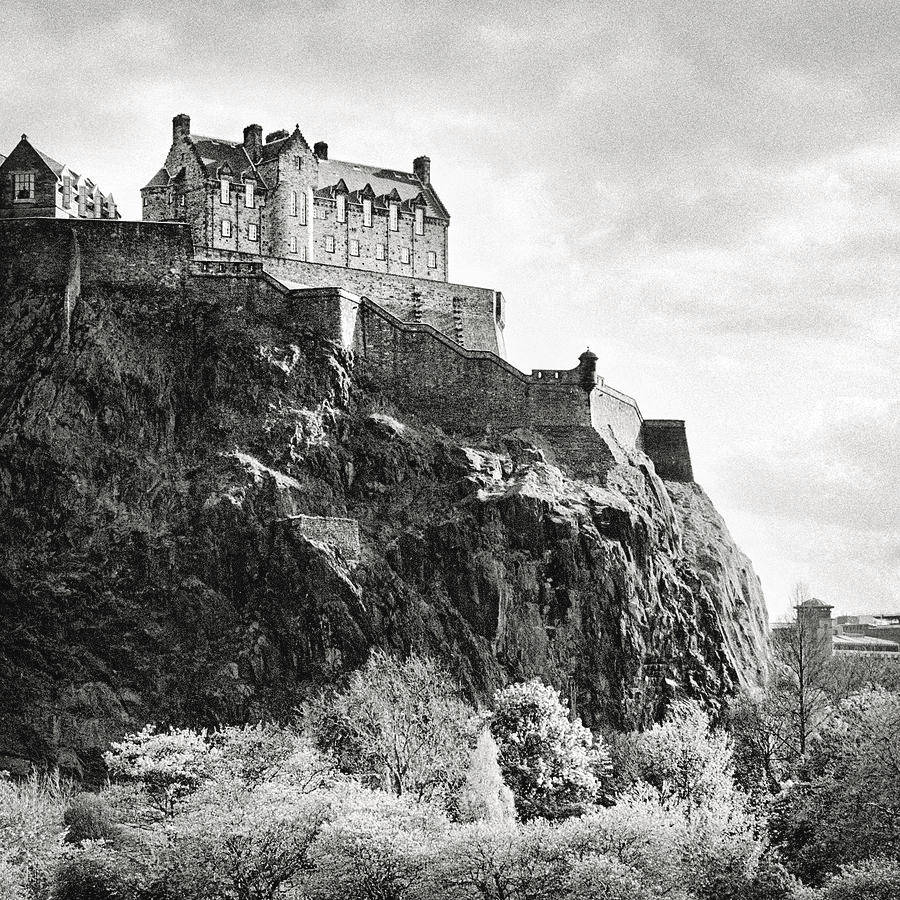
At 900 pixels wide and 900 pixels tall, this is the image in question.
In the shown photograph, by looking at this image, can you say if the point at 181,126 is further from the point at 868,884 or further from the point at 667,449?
the point at 868,884

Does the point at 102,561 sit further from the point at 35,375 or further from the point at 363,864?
the point at 363,864

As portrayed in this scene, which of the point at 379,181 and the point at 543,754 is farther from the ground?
the point at 379,181

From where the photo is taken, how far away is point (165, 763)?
58.1 metres

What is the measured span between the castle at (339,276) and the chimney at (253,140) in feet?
0.26

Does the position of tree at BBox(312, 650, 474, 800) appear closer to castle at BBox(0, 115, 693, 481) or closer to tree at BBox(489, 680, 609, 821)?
tree at BBox(489, 680, 609, 821)

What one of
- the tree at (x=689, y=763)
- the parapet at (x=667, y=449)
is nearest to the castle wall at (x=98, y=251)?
the parapet at (x=667, y=449)

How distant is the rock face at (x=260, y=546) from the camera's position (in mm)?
65188

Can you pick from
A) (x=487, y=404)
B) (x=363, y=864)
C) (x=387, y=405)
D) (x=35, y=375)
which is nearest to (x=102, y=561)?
(x=35, y=375)

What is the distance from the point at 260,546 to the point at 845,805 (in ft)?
89.7

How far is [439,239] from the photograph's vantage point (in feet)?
297

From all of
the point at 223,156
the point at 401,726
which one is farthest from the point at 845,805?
the point at 223,156

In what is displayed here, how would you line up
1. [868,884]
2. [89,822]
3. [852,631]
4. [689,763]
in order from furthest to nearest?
[852,631] → [689,763] → [89,822] → [868,884]

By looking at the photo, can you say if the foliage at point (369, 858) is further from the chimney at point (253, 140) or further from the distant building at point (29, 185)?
the chimney at point (253, 140)

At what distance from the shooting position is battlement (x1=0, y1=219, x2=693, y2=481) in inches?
2911
